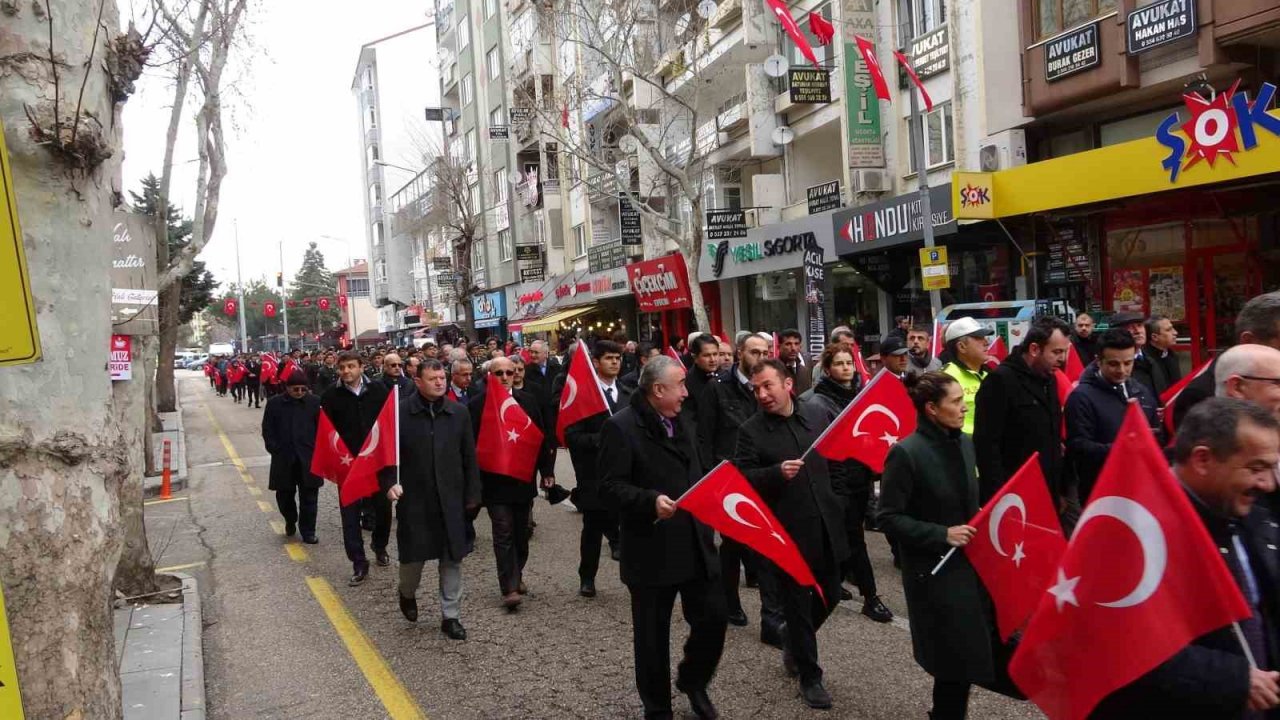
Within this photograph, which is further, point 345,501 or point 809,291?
point 809,291

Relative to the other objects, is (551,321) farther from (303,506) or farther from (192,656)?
(192,656)

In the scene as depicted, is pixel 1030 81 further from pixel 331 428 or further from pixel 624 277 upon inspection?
pixel 624 277

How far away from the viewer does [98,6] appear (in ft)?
10.8

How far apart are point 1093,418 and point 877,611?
1.81 meters

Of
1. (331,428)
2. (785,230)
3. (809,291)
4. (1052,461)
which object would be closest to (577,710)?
(1052,461)

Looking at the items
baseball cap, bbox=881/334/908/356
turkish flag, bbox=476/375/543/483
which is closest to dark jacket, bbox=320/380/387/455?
turkish flag, bbox=476/375/543/483

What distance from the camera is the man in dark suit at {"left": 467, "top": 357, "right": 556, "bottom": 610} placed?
747 cm

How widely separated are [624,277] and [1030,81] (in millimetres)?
18096

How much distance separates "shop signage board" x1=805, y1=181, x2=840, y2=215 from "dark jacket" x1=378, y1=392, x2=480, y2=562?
53.2 feet

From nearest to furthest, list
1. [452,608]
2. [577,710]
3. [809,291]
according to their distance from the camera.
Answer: [577,710] < [452,608] < [809,291]

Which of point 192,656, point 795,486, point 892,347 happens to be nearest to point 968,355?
point 892,347

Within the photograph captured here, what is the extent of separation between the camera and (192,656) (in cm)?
647

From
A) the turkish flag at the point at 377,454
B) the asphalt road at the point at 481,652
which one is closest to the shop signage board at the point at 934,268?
the asphalt road at the point at 481,652

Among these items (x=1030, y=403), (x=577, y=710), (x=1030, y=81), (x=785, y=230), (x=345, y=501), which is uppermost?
(x=1030, y=81)
